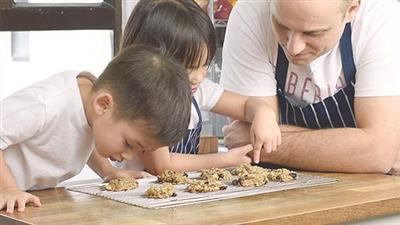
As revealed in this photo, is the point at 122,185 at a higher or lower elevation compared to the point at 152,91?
lower

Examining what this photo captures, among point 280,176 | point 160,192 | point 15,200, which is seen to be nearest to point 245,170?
point 280,176

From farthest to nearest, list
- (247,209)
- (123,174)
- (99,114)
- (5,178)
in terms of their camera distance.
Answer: (123,174)
(99,114)
(5,178)
(247,209)

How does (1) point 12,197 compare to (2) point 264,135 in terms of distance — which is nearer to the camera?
(1) point 12,197

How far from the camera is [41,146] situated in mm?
1770

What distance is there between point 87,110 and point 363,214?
589mm

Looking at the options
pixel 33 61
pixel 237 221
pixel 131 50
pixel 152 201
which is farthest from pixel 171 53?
pixel 33 61

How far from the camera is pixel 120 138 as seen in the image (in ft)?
5.48

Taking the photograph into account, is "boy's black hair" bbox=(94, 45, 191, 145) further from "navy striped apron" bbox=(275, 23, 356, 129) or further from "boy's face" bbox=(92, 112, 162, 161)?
"navy striped apron" bbox=(275, 23, 356, 129)

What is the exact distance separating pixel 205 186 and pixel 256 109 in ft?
1.43

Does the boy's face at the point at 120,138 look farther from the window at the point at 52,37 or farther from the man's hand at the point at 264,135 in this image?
the window at the point at 52,37

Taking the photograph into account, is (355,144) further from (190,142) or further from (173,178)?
(173,178)

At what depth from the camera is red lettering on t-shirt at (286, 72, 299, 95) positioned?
2.11 m

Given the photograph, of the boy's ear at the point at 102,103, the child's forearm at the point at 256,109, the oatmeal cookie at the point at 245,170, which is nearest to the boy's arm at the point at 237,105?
the child's forearm at the point at 256,109

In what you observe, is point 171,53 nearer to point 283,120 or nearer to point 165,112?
point 165,112
